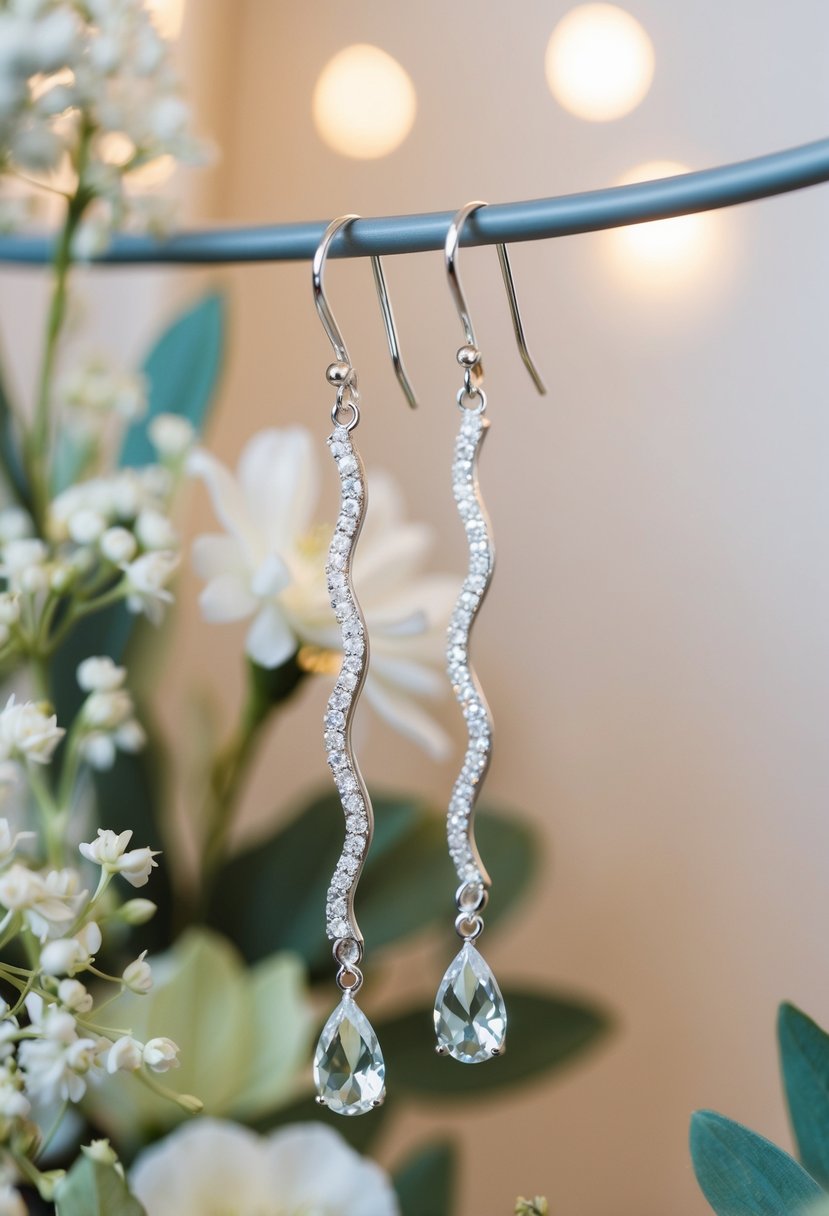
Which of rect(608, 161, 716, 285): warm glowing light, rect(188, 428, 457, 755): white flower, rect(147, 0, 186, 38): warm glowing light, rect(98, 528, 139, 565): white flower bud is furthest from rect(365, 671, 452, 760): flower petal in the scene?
rect(147, 0, 186, 38): warm glowing light

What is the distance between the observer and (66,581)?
1.11 ft

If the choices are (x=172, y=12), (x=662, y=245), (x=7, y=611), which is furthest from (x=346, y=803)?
(x=172, y=12)

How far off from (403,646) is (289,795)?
10.5 inches

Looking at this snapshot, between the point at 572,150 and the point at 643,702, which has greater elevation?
the point at 572,150

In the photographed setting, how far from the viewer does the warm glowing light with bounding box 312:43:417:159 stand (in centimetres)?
54

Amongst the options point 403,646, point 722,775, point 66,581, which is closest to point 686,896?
point 722,775

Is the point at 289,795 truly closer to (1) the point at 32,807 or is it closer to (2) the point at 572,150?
(1) the point at 32,807

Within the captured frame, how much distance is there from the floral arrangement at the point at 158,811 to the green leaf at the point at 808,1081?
0.08m

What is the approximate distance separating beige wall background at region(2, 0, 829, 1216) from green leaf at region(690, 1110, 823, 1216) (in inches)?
6.6

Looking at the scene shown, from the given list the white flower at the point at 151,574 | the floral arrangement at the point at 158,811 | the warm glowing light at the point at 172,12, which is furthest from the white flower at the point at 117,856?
the warm glowing light at the point at 172,12

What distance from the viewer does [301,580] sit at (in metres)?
0.41

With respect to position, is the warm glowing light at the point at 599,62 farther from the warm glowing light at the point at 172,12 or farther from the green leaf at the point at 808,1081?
the green leaf at the point at 808,1081

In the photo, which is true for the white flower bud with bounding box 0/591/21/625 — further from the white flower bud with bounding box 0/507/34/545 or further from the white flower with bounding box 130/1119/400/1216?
the white flower with bounding box 130/1119/400/1216

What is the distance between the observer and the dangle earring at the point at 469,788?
0.86 feet
